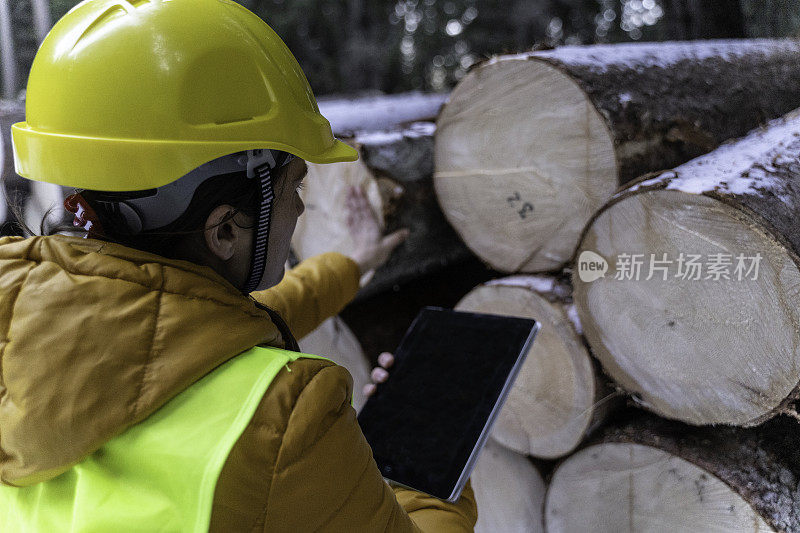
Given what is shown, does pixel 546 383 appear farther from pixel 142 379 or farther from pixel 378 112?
pixel 378 112

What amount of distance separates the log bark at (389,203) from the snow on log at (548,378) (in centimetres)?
33

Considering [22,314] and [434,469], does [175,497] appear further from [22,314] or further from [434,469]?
[434,469]

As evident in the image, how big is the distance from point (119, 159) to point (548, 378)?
1.34 metres

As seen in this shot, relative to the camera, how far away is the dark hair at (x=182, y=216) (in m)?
0.95

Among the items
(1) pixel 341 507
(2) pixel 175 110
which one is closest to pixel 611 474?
(1) pixel 341 507

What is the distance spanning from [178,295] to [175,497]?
263 mm

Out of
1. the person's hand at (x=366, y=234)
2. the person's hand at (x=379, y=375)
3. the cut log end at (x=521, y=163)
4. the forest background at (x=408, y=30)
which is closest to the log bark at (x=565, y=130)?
the cut log end at (x=521, y=163)

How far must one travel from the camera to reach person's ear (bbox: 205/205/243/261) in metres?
0.96

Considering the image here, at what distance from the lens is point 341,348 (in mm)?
2350

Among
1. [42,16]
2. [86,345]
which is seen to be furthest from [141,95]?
[42,16]

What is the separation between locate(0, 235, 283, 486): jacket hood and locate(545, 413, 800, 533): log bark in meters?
1.24

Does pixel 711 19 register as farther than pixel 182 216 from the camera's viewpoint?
Yes

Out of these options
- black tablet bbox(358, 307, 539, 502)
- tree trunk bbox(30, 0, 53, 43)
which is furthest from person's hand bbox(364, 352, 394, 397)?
tree trunk bbox(30, 0, 53, 43)

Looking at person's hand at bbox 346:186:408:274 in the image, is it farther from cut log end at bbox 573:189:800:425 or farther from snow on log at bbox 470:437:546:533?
snow on log at bbox 470:437:546:533
